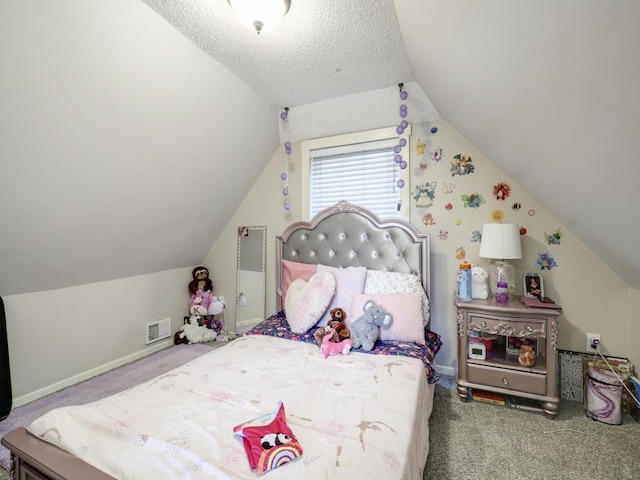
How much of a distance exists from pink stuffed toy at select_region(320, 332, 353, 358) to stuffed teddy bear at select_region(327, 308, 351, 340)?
86mm

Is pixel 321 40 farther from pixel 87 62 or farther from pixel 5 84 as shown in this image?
pixel 5 84

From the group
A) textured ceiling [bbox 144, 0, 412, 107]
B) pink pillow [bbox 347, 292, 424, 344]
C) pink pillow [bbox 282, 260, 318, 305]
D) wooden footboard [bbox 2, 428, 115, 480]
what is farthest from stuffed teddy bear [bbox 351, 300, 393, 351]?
textured ceiling [bbox 144, 0, 412, 107]

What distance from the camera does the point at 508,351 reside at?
218cm

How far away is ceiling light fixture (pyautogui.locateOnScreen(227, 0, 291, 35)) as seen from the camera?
1.45 meters

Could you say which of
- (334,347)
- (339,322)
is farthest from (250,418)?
(339,322)

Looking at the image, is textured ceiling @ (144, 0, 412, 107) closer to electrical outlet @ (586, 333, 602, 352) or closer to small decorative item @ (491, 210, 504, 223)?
small decorative item @ (491, 210, 504, 223)

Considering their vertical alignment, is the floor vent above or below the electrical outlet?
below

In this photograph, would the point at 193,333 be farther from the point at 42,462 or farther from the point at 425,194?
the point at 425,194

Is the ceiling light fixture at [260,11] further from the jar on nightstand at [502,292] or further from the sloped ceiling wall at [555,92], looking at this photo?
the jar on nightstand at [502,292]

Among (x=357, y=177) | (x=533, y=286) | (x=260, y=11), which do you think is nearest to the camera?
(x=260, y=11)

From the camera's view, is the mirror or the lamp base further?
the mirror

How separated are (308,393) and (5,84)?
203cm

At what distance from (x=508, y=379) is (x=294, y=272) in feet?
5.90

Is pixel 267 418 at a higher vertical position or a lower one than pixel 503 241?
lower
